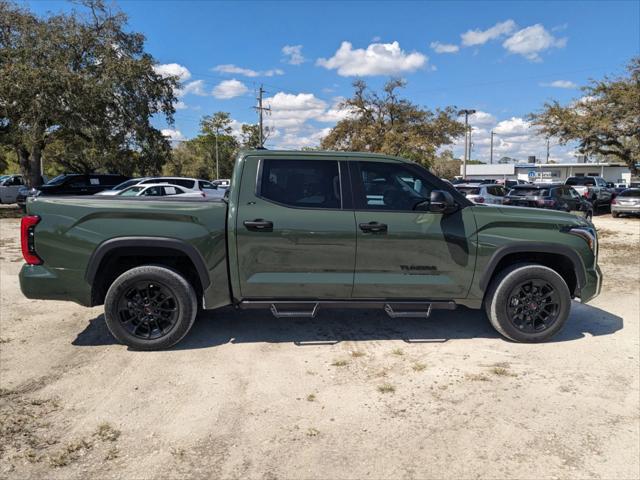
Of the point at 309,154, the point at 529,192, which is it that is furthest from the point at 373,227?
the point at 529,192

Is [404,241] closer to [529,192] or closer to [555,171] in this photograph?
[529,192]

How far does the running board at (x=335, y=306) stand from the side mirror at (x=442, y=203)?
35.1 inches

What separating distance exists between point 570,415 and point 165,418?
9.45 feet

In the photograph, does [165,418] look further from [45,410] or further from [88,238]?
[88,238]

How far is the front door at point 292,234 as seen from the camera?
14.0 feet

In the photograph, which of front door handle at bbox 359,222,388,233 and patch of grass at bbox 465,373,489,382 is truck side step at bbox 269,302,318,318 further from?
patch of grass at bbox 465,373,489,382

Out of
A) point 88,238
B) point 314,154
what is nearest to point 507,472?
point 314,154

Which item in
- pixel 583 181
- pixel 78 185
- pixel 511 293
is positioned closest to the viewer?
pixel 511 293

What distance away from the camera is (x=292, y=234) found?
4.26 meters

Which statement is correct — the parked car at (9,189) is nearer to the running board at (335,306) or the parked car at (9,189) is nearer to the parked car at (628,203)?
the running board at (335,306)

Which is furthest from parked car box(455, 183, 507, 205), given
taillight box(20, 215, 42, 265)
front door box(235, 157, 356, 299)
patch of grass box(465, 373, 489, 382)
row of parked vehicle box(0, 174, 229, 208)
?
taillight box(20, 215, 42, 265)

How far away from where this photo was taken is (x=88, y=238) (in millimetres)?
4191

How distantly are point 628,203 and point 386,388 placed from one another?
22210mm

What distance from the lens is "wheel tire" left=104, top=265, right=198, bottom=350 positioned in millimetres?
4266
